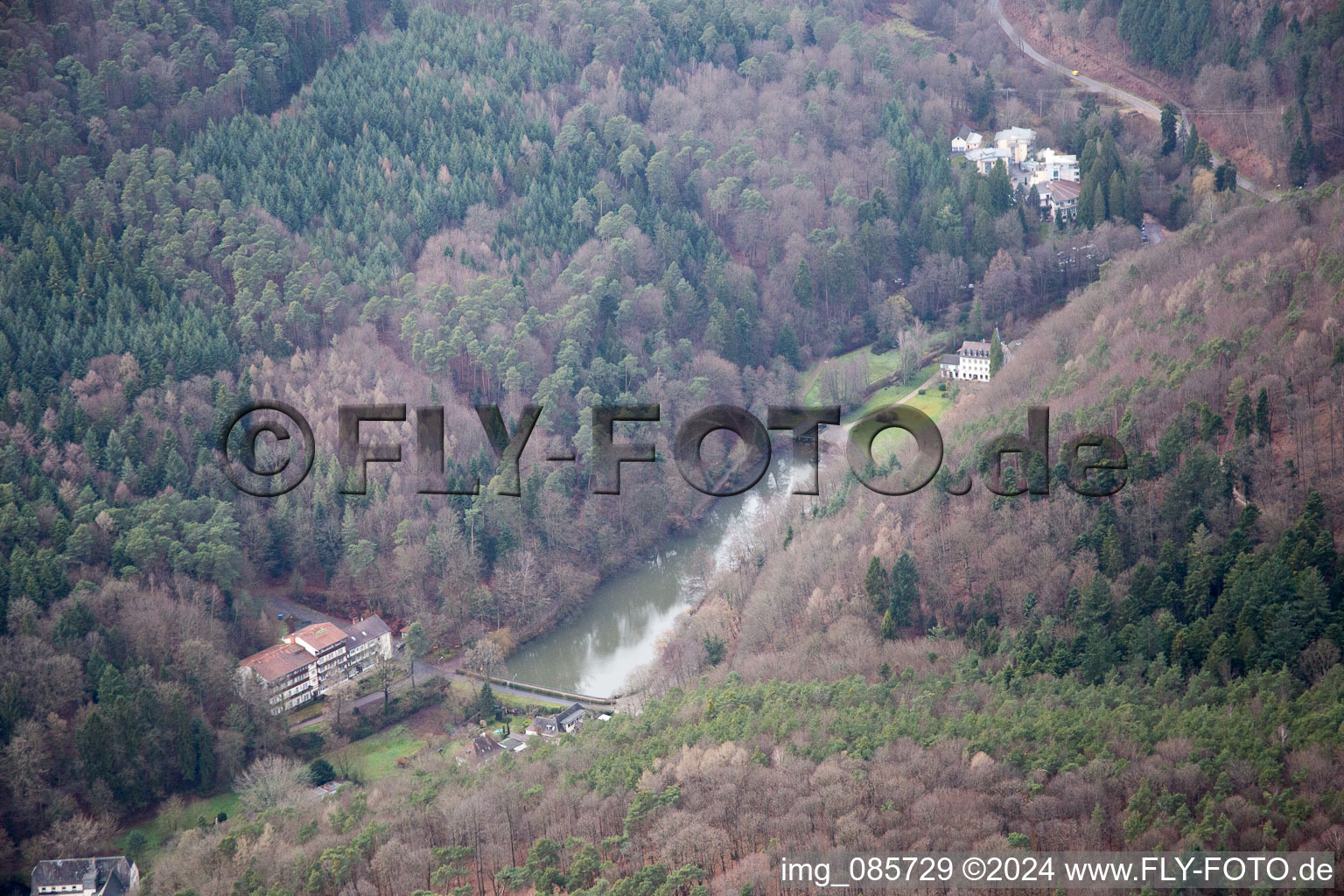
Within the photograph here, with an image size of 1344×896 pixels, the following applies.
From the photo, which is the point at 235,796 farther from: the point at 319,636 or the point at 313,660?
the point at 319,636

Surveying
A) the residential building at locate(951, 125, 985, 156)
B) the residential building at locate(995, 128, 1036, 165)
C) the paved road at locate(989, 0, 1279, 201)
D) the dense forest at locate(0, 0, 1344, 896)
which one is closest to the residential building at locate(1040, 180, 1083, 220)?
the dense forest at locate(0, 0, 1344, 896)

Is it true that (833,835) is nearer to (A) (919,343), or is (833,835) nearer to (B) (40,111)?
(A) (919,343)

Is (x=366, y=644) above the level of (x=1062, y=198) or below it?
below

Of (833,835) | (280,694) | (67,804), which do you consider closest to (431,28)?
(280,694)

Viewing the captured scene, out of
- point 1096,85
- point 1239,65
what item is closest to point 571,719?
point 1239,65

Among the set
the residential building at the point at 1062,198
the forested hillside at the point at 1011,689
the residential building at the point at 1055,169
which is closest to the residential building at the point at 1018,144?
the residential building at the point at 1055,169

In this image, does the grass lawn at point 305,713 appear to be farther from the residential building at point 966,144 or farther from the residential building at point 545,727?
the residential building at point 966,144

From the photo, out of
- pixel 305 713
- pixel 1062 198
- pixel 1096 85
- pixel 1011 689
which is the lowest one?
pixel 305 713
